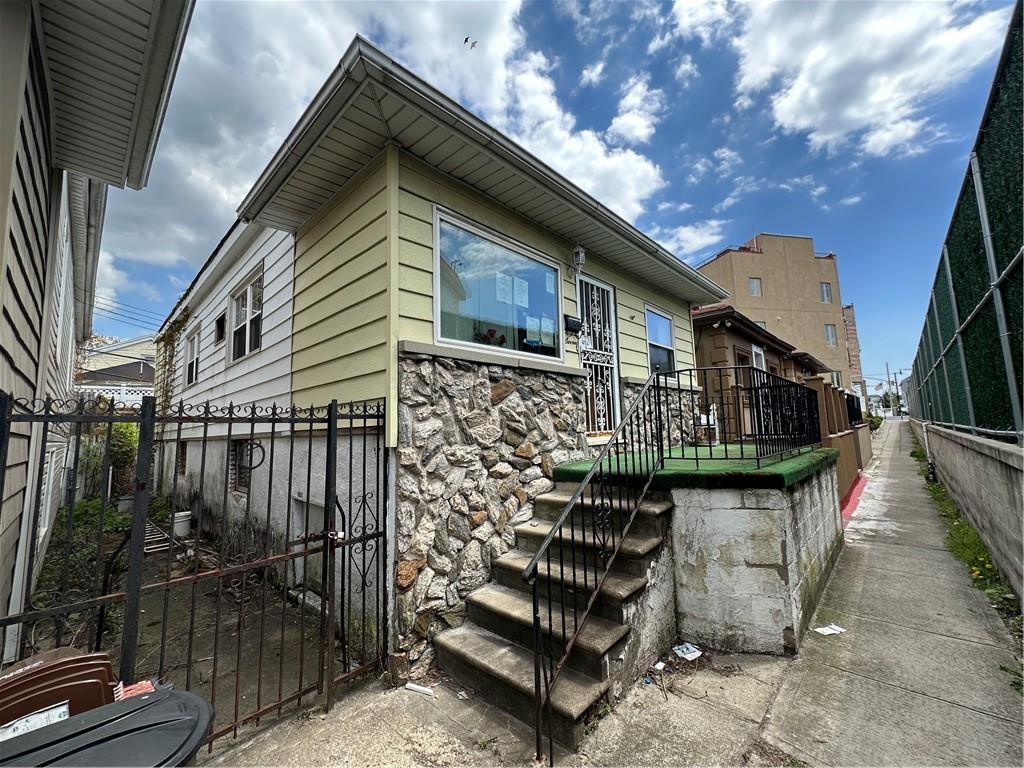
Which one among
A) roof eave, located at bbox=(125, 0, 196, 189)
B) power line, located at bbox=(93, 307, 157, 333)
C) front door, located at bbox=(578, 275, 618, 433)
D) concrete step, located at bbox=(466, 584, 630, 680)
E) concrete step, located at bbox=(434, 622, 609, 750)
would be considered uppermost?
power line, located at bbox=(93, 307, 157, 333)

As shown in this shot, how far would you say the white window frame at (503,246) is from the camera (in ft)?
12.0

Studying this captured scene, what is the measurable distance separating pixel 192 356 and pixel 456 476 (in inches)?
343

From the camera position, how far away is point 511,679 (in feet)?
8.73

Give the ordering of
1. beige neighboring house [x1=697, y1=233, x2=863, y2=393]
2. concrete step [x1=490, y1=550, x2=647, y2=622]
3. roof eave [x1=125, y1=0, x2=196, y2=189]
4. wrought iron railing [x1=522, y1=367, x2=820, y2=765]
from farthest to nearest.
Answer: beige neighboring house [x1=697, y1=233, x2=863, y2=393] → concrete step [x1=490, y1=550, x2=647, y2=622] → wrought iron railing [x1=522, y1=367, x2=820, y2=765] → roof eave [x1=125, y1=0, x2=196, y2=189]

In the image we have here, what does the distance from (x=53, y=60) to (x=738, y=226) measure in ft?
87.1

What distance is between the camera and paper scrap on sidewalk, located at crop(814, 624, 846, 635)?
343 centimetres

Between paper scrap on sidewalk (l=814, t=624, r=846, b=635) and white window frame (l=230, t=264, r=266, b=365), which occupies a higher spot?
white window frame (l=230, t=264, r=266, b=365)

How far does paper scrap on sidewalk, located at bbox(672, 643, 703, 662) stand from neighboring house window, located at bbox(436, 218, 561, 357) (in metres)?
2.90

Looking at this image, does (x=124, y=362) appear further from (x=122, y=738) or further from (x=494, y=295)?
(x=122, y=738)

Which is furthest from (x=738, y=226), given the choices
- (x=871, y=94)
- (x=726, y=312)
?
(x=871, y=94)

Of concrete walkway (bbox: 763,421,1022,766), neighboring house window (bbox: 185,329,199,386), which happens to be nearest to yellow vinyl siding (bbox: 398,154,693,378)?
concrete walkway (bbox: 763,421,1022,766)

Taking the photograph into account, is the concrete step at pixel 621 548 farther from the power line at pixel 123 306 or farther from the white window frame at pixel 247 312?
the power line at pixel 123 306

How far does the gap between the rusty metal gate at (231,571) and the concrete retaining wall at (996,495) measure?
4.85 m

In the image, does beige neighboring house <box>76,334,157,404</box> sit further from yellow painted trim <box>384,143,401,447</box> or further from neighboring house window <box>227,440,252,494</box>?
yellow painted trim <box>384,143,401,447</box>
